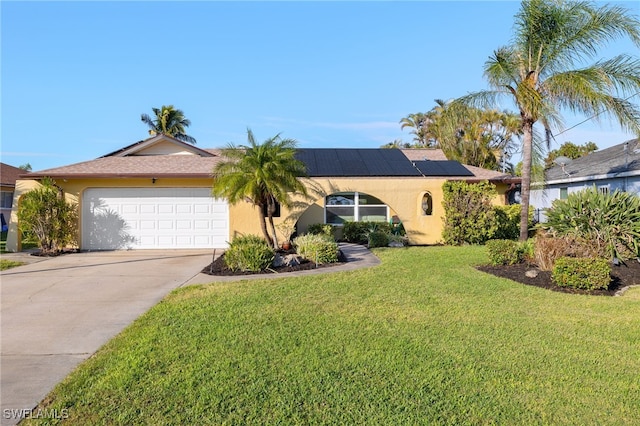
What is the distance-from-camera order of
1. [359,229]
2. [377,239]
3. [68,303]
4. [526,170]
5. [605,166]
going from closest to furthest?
1. [68,303]
2. [526,170]
3. [377,239]
4. [359,229]
5. [605,166]

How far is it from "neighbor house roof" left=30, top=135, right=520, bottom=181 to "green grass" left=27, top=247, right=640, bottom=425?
30.2 feet

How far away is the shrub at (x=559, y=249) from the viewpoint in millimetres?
9719

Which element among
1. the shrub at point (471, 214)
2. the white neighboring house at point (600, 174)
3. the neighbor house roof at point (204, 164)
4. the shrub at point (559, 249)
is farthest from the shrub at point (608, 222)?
the neighbor house roof at point (204, 164)

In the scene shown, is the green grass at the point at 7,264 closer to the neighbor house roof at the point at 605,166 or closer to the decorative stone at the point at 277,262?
the decorative stone at the point at 277,262

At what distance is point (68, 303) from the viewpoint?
755 centimetres

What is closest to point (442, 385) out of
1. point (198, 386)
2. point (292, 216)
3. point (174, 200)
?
point (198, 386)

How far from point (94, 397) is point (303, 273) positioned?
6466 mm

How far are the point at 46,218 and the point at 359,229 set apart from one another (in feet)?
36.5

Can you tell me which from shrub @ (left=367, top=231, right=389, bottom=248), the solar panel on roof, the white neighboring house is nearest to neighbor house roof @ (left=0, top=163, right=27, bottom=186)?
the solar panel on roof

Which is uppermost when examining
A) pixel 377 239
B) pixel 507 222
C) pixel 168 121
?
pixel 168 121

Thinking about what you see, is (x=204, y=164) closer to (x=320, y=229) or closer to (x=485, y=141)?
(x=320, y=229)

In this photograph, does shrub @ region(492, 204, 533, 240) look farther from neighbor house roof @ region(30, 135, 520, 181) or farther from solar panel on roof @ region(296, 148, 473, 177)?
solar panel on roof @ region(296, 148, 473, 177)

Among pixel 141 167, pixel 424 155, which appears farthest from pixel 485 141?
pixel 141 167

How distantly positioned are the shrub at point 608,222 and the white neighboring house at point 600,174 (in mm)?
5326
